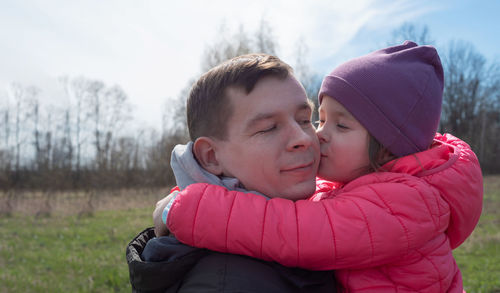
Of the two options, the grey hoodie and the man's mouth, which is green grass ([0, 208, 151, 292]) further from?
the man's mouth

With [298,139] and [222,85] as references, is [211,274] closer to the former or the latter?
[298,139]

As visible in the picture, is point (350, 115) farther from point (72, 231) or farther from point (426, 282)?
point (72, 231)

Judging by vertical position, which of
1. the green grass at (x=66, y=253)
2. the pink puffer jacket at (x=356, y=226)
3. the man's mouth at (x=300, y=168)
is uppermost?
the man's mouth at (x=300, y=168)

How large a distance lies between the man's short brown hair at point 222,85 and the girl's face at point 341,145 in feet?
1.20

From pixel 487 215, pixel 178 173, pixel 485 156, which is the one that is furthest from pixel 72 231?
pixel 485 156

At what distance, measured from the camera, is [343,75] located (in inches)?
75.8

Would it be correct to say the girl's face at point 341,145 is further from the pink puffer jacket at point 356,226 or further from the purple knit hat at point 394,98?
the pink puffer jacket at point 356,226

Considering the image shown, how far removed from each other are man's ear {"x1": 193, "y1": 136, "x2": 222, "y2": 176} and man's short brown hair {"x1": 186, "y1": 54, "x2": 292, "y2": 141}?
4 cm

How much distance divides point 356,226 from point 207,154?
0.83m

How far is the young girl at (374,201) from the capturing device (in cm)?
145

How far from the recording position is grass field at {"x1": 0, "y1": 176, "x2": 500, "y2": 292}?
6.62 m

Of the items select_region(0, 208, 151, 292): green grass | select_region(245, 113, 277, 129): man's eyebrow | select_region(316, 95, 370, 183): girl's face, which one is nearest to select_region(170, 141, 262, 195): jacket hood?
select_region(245, 113, 277, 129): man's eyebrow

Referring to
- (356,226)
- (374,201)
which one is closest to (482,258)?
(374,201)

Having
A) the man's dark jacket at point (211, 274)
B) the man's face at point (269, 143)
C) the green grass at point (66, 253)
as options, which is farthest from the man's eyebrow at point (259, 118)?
the green grass at point (66, 253)
